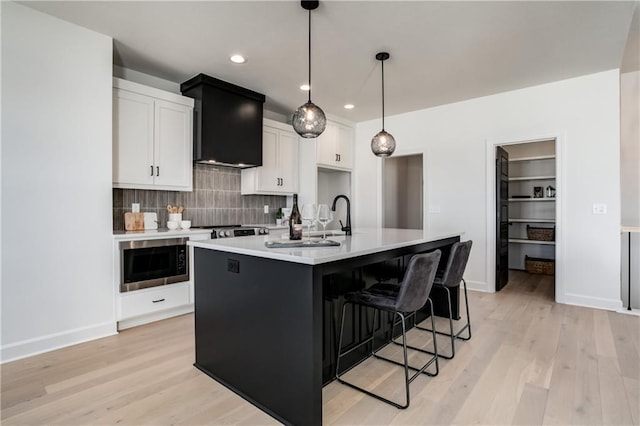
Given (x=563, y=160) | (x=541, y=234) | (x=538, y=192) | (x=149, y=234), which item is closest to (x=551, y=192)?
(x=538, y=192)

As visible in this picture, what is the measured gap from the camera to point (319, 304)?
1652 mm

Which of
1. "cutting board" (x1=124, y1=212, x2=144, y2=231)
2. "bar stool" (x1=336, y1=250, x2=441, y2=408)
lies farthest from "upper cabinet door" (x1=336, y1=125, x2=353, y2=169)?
"bar stool" (x1=336, y1=250, x2=441, y2=408)

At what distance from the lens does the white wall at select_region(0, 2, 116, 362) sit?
8.12ft

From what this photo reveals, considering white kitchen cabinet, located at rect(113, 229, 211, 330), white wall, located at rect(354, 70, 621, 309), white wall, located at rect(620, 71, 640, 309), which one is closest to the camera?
white kitchen cabinet, located at rect(113, 229, 211, 330)

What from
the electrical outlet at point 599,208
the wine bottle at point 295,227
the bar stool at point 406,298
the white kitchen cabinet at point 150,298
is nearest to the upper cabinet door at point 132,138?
the white kitchen cabinet at point 150,298

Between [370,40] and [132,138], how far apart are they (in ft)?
8.09

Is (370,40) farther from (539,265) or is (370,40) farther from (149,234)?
(539,265)

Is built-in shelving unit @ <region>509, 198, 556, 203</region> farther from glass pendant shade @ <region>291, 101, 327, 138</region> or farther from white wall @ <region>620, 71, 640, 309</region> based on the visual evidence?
glass pendant shade @ <region>291, 101, 327, 138</region>

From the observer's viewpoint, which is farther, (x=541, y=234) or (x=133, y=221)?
(x=541, y=234)

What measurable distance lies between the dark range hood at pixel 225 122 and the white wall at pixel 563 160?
2307 millimetres

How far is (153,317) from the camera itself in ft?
11.1

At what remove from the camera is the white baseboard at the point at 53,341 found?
2457 millimetres

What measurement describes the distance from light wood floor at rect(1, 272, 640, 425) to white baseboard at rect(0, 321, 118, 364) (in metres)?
0.07

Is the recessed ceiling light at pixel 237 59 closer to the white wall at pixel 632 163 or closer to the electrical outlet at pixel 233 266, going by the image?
the electrical outlet at pixel 233 266
